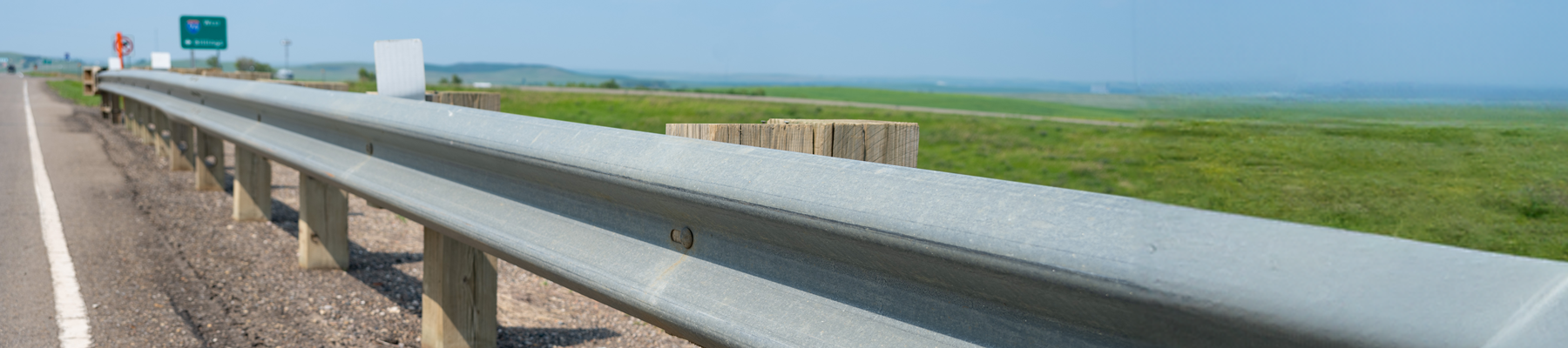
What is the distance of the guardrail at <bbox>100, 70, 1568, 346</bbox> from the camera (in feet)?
2.25

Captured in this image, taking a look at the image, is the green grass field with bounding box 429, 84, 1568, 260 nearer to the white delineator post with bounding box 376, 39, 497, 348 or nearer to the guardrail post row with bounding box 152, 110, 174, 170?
the white delineator post with bounding box 376, 39, 497, 348

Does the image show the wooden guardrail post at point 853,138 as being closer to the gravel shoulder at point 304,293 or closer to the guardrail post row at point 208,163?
the gravel shoulder at point 304,293

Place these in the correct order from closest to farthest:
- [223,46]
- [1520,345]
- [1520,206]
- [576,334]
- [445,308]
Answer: [1520,345] < [445,308] < [576,334] < [1520,206] < [223,46]

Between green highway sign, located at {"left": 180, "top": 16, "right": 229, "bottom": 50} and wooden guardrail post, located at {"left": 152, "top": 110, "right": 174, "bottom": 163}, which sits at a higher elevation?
green highway sign, located at {"left": 180, "top": 16, "right": 229, "bottom": 50}

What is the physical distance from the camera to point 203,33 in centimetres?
2050

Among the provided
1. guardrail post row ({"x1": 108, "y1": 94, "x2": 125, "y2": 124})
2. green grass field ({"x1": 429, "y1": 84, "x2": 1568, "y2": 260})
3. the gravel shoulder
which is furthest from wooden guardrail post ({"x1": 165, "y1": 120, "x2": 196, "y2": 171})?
guardrail post row ({"x1": 108, "y1": 94, "x2": 125, "y2": 124})

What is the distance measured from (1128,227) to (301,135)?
143 inches

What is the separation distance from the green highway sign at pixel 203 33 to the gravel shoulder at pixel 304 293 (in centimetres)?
1627

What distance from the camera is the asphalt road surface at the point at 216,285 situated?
338 cm

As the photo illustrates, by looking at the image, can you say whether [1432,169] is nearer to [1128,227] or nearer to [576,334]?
[576,334]

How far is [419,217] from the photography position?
8.38 feet

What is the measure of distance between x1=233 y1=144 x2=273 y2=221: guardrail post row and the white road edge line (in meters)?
0.88

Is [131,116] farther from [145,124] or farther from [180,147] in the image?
[180,147]

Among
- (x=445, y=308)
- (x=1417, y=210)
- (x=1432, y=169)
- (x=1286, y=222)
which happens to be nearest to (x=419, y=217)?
(x=445, y=308)
